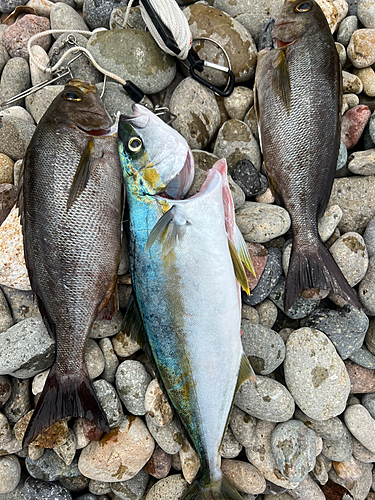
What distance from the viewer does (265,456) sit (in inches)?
89.7

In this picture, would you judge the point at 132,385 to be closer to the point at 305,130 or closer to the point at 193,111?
the point at 193,111

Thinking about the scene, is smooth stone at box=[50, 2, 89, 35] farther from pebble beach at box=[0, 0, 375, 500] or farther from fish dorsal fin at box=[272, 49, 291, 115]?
fish dorsal fin at box=[272, 49, 291, 115]

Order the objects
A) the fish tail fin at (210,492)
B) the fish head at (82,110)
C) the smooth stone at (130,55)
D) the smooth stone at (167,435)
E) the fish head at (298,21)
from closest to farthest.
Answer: the fish tail fin at (210,492) → the fish head at (82,110) → the smooth stone at (167,435) → the fish head at (298,21) → the smooth stone at (130,55)

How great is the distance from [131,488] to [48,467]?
597 millimetres

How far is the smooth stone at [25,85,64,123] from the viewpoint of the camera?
245cm

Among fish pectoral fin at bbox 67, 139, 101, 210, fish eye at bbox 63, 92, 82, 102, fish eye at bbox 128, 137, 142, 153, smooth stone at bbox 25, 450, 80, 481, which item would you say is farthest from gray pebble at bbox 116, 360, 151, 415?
fish eye at bbox 63, 92, 82, 102

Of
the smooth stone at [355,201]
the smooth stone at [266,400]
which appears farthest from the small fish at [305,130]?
the smooth stone at [266,400]

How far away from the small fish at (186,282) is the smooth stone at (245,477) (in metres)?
0.30

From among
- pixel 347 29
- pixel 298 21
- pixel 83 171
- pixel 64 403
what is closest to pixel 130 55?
pixel 83 171

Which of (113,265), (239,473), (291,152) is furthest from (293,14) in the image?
(239,473)

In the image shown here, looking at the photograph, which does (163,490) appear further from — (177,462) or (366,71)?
(366,71)

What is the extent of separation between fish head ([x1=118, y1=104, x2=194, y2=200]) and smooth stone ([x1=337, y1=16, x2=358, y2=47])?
1.85 m

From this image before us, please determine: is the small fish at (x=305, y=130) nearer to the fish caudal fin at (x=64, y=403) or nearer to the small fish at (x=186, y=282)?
the small fish at (x=186, y=282)

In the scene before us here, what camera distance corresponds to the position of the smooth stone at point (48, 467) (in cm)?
219
